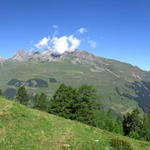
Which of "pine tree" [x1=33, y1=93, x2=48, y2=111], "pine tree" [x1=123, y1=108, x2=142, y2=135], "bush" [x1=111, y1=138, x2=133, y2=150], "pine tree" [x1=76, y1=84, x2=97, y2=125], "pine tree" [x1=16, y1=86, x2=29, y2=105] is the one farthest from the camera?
"pine tree" [x1=16, y1=86, x2=29, y2=105]

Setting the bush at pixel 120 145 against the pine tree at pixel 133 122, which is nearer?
the bush at pixel 120 145

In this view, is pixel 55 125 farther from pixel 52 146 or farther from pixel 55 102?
pixel 55 102

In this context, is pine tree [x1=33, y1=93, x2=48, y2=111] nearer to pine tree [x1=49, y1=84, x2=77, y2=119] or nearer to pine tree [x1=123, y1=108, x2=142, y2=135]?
pine tree [x1=49, y1=84, x2=77, y2=119]

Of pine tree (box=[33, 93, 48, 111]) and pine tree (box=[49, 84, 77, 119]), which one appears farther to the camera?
pine tree (box=[33, 93, 48, 111])

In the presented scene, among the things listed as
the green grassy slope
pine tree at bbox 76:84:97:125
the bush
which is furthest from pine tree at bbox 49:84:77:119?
the bush

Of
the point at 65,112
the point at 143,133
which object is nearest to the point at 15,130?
the point at 65,112

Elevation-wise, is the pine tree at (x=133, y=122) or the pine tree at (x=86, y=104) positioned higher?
the pine tree at (x=86, y=104)

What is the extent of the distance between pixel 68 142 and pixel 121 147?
6.26m

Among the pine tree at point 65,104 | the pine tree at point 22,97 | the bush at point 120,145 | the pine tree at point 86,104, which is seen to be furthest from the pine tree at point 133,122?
the pine tree at point 22,97

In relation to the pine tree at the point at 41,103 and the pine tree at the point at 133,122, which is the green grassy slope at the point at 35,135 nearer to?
the pine tree at the point at 133,122

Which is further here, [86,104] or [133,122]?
[133,122]

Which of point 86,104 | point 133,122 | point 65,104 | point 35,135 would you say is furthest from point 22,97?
point 35,135

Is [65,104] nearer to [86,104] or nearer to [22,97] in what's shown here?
[86,104]

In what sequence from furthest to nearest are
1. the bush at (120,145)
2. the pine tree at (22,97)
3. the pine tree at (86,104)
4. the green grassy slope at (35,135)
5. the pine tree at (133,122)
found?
the pine tree at (22,97), the pine tree at (133,122), the pine tree at (86,104), the bush at (120,145), the green grassy slope at (35,135)
